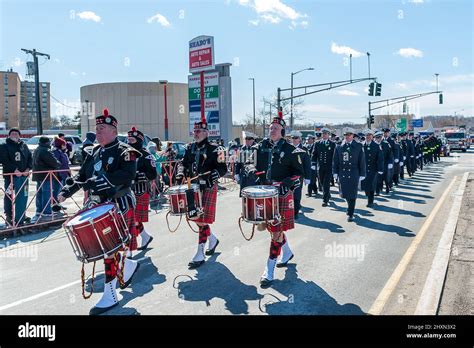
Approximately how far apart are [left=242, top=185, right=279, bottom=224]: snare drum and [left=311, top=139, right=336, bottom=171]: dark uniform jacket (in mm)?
7385

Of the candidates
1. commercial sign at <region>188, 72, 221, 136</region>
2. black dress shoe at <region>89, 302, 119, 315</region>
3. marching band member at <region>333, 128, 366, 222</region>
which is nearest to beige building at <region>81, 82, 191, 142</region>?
commercial sign at <region>188, 72, 221, 136</region>

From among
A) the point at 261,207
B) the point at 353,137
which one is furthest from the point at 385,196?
the point at 261,207

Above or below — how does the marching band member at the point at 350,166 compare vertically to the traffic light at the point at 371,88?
below

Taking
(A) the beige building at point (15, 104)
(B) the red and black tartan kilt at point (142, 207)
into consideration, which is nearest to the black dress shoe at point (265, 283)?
(B) the red and black tartan kilt at point (142, 207)

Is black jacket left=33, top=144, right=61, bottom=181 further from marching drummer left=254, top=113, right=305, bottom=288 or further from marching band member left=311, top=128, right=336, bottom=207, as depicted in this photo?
marching band member left=311, top=128, right=336, bottom=207

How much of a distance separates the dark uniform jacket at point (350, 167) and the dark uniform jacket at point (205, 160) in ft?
14.8

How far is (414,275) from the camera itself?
6.01 m

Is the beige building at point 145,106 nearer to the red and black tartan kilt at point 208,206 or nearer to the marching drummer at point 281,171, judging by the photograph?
the red and black tartan kilt at point 208,206

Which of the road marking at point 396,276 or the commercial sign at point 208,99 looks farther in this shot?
the commercial sign at point 208,99

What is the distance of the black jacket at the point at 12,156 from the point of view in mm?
9758

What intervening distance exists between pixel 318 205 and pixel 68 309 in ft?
27.8

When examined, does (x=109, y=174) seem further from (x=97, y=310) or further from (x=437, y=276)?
(x=437, y=276)
